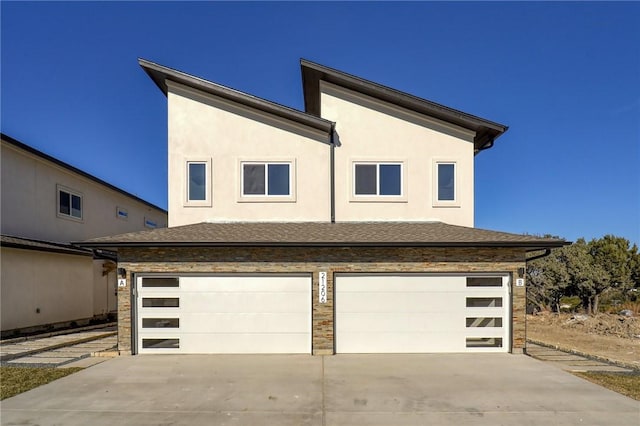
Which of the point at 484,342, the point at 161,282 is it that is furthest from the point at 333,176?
the point at 484,342

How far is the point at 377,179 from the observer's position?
454 inches

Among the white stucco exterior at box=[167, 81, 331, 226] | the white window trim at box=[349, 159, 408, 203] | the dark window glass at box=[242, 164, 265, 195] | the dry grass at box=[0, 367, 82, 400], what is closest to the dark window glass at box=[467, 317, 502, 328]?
the white window trim at box=[349, 159, 408, 203]

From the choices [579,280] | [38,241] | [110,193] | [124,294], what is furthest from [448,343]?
[579,280]

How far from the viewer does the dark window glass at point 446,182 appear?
37.8ft

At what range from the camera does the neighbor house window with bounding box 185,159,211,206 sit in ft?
36.6

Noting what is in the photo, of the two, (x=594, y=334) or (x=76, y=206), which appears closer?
(x=594, y=334)

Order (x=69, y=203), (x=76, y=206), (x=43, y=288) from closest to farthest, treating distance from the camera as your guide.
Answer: (x=43, y=288) < (x=69, y=203) < (x=76, y=206)

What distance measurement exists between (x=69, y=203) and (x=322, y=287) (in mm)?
12949

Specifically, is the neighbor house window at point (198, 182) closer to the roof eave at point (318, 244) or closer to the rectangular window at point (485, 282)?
the roof eave at point (318, 244)

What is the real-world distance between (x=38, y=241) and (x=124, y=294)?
23.1 ft

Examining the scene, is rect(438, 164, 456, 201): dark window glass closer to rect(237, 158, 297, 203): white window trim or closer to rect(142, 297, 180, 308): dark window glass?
rect(237, 158, 297, 203): white window trim

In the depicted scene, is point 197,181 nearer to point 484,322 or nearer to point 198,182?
point 198,182

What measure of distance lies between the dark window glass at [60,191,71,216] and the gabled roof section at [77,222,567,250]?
7952mm

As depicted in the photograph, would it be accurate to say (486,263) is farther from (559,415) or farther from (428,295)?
(559,415)
